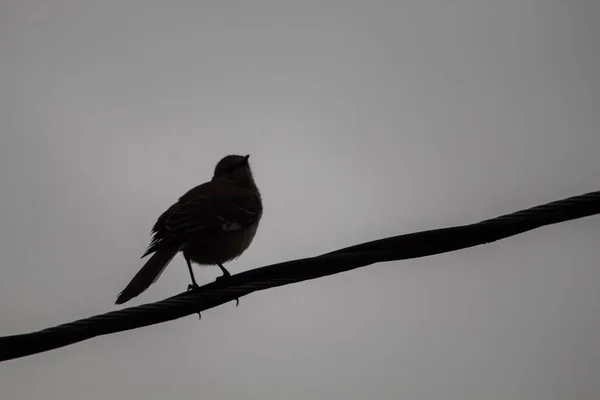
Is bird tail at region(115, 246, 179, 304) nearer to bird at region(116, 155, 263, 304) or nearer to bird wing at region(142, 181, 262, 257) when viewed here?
bird at region(116, 155, 263, 304)

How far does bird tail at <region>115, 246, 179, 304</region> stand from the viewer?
437cm

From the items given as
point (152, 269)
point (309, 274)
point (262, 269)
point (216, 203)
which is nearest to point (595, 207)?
point (309, 274)

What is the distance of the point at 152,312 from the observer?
3.35m

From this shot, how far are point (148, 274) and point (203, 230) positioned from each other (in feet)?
3.02

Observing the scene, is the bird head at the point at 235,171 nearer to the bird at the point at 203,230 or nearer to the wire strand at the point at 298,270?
the bird at the point at 203,230

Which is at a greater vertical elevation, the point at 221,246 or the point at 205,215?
the point at 205,215

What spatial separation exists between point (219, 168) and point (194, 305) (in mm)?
4604

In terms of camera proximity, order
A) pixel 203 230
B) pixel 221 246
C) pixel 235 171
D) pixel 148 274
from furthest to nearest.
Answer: pixel 235 171, pixel 221 246, pixel 203 230, pixel 148 274

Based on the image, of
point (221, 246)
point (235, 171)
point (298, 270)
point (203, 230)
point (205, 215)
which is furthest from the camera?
point (235, 171)

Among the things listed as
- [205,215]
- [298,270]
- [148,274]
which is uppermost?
[205,215]

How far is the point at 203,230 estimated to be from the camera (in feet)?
18.0

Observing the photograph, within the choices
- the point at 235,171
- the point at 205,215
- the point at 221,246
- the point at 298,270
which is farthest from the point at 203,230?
the point at 235,171

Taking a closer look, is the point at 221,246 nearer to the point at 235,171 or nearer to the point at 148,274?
the point at 148,274

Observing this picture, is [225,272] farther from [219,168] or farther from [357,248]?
[357,248]
